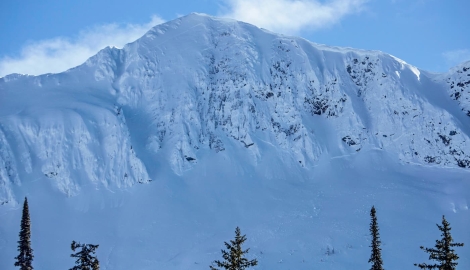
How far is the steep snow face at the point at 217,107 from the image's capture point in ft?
307

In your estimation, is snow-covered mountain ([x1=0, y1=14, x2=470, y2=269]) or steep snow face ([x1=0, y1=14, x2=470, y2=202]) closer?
snow-covered mountain ([x1=0, y1=14, x2=470, y2=269])

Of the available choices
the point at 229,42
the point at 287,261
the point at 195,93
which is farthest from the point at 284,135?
the point at 287,261

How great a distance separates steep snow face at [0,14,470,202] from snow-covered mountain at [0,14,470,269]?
0.92ft

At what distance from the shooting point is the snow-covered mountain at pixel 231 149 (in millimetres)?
75250

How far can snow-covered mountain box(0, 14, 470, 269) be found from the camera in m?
75.2

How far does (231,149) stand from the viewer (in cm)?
9525

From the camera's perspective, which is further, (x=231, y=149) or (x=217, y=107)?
(x=217, y=107)

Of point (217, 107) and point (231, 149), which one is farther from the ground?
point (217, 107)

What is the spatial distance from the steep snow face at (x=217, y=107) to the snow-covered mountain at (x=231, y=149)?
0.28 meters

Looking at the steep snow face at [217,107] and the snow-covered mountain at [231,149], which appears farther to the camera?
the steep snow face at [217,107]

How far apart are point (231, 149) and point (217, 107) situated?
10508mm

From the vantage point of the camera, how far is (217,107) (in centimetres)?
10200

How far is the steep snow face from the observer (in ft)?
307

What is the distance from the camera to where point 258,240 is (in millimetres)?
72375
